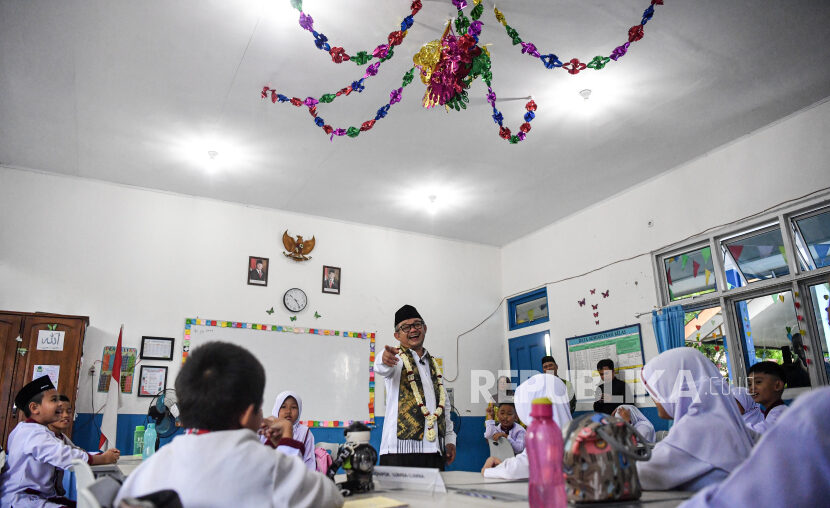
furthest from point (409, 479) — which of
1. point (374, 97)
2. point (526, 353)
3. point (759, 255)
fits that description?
point (526, 353)

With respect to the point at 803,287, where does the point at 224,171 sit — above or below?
above

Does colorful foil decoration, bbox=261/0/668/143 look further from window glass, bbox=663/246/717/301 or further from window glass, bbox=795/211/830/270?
window glass, bbox=663/246/717/301

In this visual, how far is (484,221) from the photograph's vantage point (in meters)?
6.96

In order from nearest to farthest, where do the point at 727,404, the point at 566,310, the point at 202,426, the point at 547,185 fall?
the point at 202,426 → the point at 727,404 → the point at 547,185 → the point at 566,310

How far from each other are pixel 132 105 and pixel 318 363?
3302mm

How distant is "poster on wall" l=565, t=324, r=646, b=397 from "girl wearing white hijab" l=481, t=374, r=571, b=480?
2.82 m

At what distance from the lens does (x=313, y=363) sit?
6.21 meters

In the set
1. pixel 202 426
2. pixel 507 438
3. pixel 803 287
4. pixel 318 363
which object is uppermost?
pixel 803 287

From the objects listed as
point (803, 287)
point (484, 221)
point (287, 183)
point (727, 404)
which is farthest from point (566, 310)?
point (727, 404)

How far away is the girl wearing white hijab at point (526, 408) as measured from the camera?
2.05 meters

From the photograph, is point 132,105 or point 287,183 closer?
point 132,105

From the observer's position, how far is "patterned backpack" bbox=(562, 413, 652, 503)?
131cm

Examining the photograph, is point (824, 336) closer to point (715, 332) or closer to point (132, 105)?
point (715, 332)

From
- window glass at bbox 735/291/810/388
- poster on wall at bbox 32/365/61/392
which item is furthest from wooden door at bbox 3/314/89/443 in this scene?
window glass at bbox 735/291/810/388
